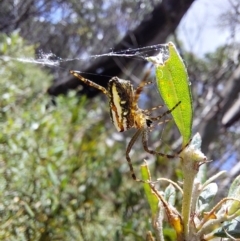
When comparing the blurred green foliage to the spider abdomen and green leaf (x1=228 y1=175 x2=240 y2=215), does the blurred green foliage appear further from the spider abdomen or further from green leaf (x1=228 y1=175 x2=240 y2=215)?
green leaf (x1=228 y1=175 x2=240 y2=215)

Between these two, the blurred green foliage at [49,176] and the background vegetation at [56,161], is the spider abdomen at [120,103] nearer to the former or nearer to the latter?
the background vegetation at [56,161]

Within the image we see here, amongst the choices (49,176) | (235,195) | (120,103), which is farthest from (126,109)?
(49,176)

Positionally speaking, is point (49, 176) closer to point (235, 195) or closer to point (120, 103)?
point (120, 103)

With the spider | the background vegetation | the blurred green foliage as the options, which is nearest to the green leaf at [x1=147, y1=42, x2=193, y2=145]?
the spider

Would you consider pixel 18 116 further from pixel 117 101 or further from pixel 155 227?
pixel 155 227

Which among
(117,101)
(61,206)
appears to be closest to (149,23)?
(61,206)

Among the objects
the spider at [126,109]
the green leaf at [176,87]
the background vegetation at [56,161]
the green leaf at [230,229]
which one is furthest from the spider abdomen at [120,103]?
the green leaf at [230,229]
